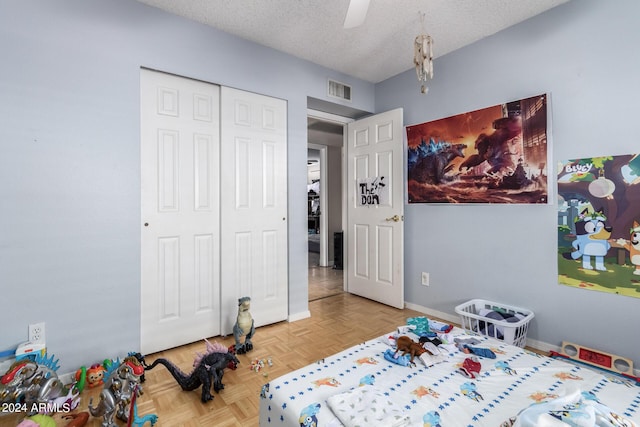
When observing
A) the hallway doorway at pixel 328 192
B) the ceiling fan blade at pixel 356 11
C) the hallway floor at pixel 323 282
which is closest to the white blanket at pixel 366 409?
the ceiling fan blade at pixel 356 11

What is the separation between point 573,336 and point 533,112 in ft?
5.44

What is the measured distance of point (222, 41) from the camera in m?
2.54

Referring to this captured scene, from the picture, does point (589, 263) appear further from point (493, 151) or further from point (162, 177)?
point (162, 177)

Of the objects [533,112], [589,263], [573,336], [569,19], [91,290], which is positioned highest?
[569,19]

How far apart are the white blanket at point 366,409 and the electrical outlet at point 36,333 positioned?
1.89 metres

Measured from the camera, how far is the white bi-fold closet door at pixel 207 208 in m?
2.29

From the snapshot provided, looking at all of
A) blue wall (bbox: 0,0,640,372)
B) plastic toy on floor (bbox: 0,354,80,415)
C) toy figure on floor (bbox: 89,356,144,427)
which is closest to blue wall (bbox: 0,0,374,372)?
blue wall (bbox: 0,0,640,372)

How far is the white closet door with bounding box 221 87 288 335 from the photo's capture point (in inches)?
103

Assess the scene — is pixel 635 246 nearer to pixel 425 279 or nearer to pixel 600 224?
pixel 600 224

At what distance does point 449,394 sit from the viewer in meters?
1.18

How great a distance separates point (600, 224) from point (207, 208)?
285cm

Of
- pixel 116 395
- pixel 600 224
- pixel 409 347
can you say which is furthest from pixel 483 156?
pixel 116 395

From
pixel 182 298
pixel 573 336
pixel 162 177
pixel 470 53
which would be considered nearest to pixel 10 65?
pixel 162 177

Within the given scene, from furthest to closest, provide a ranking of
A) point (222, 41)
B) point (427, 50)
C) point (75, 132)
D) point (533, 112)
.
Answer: point (222, 41), point (533, 112), point (75, 132), point (427, 50)
